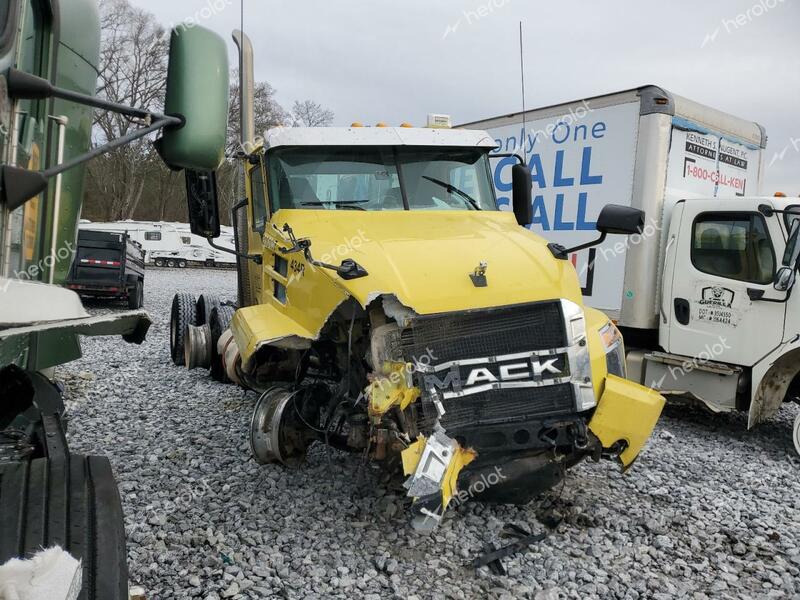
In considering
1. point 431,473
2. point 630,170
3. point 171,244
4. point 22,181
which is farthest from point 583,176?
point 171,244

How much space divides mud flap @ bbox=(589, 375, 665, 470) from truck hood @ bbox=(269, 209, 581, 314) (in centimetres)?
65

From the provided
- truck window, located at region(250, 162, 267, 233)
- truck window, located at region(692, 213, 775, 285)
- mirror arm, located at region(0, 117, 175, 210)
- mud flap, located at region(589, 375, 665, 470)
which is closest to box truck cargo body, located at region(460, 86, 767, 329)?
truck window, located at region(692, 213, 775, 285)

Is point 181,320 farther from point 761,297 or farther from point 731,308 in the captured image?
point 761,297

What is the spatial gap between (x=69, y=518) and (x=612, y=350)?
3.44 metres

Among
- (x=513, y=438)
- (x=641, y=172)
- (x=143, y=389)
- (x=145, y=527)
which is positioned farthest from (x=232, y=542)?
(x=641, y=172)

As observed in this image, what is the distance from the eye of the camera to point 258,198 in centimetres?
571

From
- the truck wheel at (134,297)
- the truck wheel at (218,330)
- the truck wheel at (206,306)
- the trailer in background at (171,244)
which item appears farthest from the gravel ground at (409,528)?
the trailer in background at (171,244)

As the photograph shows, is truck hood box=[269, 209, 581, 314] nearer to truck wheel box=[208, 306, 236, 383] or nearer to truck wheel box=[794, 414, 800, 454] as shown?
truck wheel box=[208, 306, 236, 383]

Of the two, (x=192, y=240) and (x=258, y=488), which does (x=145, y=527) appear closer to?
(x=258, y=488)

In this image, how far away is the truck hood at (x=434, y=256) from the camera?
12.2 ft

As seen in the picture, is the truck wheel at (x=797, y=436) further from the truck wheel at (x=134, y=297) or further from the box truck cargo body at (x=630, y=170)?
the truck wheel at (x=134, y=297)

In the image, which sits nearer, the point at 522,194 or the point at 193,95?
the point at 193,95

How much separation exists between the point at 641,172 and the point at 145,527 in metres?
5.86

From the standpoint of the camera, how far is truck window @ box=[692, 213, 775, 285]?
615 cm
